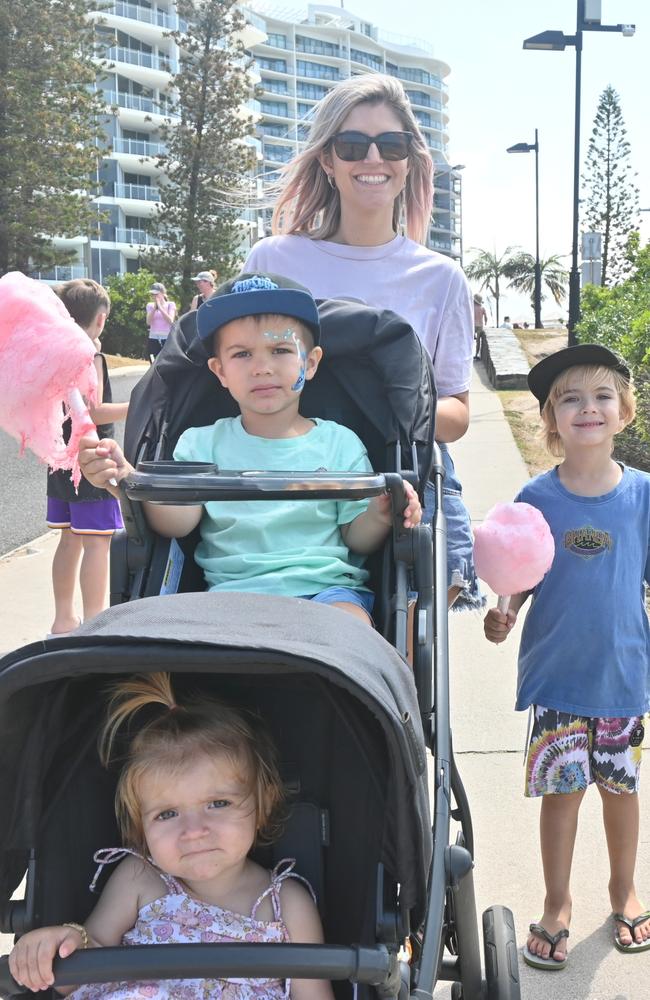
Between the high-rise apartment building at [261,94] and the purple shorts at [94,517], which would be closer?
the purple shorts at [94,517]

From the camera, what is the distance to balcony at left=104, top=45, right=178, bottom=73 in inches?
2594

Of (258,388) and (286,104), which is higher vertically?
(286,104)

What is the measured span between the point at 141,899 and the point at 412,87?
14230 cm

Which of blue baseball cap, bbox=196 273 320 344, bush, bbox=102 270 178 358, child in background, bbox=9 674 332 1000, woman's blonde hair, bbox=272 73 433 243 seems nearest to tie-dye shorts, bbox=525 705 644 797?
child in background, bbox=9 674 332 1000

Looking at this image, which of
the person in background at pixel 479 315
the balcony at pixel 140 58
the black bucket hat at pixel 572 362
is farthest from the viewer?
the balcony at pixel 140 58

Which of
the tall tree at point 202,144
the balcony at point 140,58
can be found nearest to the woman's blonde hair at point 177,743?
the tall tree at point 202,144

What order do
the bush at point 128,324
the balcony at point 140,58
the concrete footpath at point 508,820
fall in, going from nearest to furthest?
the concrete footpath at point 508,820, the bush at point 128,324, the balcony at point 140,58

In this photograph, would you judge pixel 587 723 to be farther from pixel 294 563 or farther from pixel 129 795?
pixel 129 795

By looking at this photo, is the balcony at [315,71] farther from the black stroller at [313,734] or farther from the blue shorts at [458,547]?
the black stroller at [313,734]

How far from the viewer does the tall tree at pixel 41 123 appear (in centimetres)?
3422

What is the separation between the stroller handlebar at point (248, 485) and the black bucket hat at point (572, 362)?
1135 millimetres

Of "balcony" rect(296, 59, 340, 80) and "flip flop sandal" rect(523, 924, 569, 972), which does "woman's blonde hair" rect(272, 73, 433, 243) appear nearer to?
"flip flop sandal" rect(523, 924, 569, 972)

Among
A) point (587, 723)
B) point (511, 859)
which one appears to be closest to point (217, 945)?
point (587, 723)

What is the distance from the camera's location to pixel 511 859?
3795 millimetres
